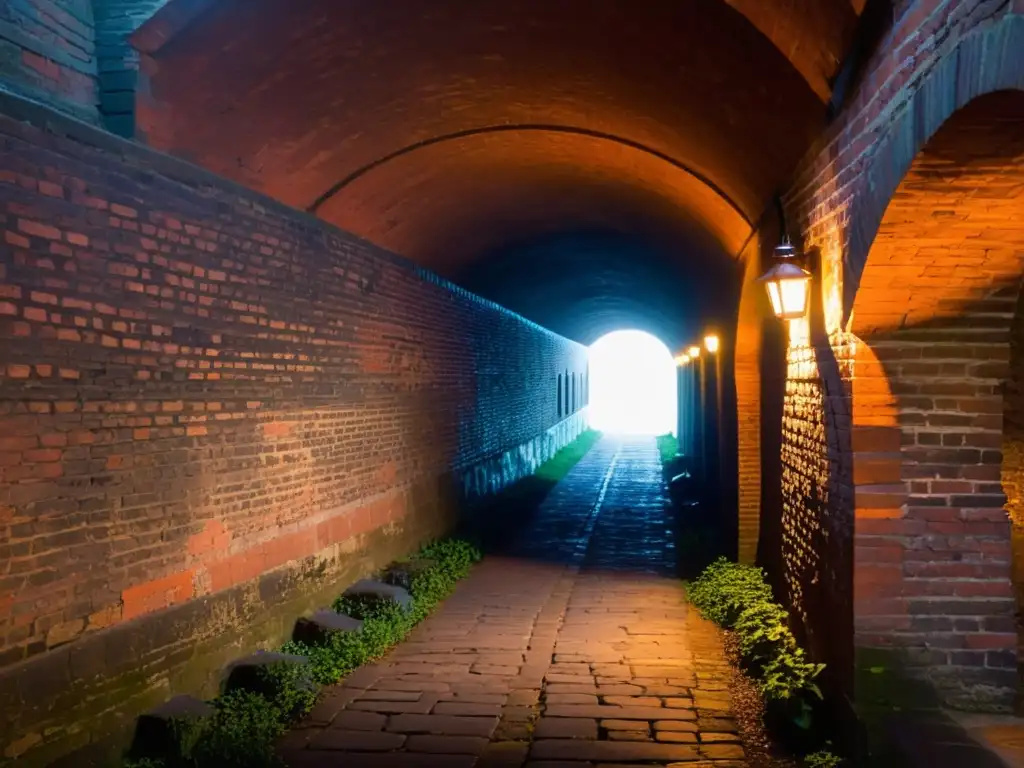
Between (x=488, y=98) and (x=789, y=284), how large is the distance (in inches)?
124

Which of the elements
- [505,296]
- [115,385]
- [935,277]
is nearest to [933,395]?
[935,277]

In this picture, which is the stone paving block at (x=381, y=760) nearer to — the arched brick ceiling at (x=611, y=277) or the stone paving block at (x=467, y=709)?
the stone paving block at (x=467, y=709)

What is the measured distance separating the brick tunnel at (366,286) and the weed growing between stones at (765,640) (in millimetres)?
212

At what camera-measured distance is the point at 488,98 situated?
287 inches

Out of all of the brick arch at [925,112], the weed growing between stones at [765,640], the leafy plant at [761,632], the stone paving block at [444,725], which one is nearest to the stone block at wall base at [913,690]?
the weed growing between stones at [765,640]

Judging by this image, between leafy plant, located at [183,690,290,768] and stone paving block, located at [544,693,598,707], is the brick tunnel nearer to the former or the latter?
leafy plant, located at [183,690,290,768]

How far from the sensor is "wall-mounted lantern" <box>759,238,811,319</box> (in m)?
5.54

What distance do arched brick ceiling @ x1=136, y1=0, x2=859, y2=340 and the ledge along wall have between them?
47 centimetres

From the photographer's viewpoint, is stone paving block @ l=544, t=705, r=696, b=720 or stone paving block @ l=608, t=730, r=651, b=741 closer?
stone paving block @ l=608, t=730, r=651, b=741

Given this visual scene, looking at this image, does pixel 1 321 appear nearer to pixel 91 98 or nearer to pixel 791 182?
pixel 91 98

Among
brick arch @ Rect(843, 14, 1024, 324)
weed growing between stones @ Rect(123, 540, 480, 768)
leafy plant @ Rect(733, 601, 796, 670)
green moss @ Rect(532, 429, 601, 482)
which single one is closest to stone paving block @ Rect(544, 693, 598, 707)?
leafy plant @ Rect(733, 601, 796, 670)

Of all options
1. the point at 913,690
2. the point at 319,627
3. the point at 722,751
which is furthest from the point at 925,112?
the point at 319,627

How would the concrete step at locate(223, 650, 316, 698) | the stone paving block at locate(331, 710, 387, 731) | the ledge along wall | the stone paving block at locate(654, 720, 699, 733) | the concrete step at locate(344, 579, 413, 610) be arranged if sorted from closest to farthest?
1. the ledge along wall
2. the stone paving block at locate(654, 720, 699, 733)
3. the stone paving block at locate(331, 710, 387, 731)
4. the concrete step at locate(223, 650, 316, 698)
5. the concrete step at locate(344, 579, 413, 610)

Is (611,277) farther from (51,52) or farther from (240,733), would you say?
(240,733)
